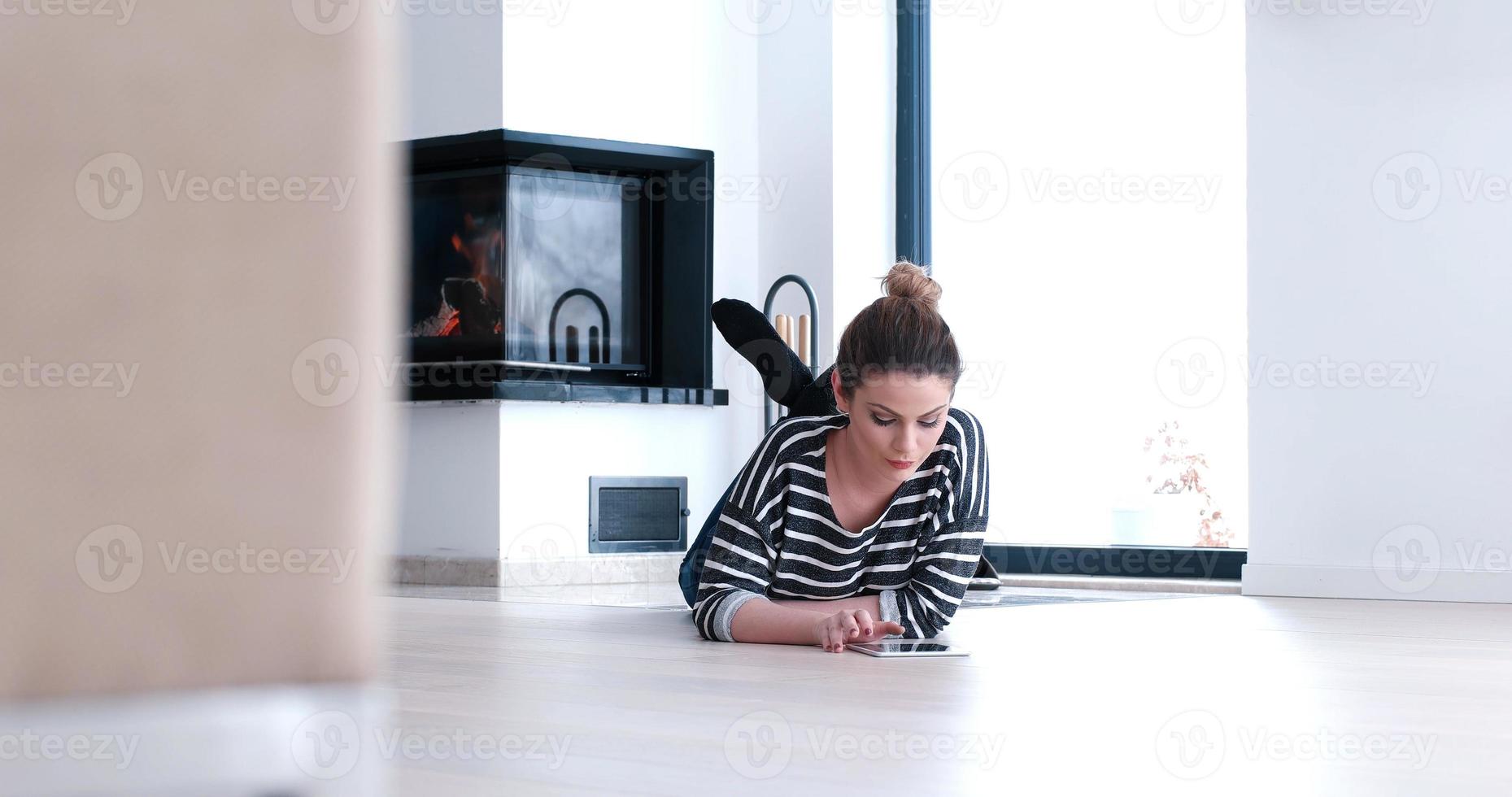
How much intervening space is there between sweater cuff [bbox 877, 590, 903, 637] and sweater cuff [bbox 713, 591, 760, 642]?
200 millimetres

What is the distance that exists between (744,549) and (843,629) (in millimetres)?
255

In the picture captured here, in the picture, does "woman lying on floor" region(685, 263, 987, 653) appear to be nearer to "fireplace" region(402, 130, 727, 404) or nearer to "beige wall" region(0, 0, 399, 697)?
Answer: "beige wall" region(0, 0, 399, 697)

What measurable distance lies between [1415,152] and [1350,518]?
980mm

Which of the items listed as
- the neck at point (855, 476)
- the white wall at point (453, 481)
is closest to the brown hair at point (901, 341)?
the neck at point (855, 476)

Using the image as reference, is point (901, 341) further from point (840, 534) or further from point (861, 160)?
point (861, 160)

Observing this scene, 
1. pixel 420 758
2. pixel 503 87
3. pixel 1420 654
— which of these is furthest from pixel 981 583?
pixel 420 758

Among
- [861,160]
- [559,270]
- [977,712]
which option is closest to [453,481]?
[559,270]

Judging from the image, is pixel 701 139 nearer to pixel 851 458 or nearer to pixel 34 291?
pixel 851 458

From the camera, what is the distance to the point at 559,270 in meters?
5.00

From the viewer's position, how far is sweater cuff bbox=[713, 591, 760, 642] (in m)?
2.31

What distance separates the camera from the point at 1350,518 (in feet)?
12.7

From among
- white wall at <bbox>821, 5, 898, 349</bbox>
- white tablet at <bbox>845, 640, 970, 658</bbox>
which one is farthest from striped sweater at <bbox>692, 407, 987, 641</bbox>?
white wall at <bbox>821, 5, 898, 349</bbox>

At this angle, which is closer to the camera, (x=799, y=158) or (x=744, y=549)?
(x=744, y=549)

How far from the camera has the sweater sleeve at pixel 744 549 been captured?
2.30 metres
